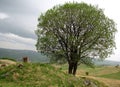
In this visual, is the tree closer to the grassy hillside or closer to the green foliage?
the green foliage

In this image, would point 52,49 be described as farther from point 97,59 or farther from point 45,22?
point 97,59

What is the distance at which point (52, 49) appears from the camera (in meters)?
56.1

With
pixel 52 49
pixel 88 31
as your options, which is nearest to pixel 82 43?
pixel 88 31

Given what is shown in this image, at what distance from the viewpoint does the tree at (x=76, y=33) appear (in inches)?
2154

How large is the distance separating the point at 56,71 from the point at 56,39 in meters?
23.3

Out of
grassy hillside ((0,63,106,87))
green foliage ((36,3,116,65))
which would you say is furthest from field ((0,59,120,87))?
green foliage ((36,3,116,65))

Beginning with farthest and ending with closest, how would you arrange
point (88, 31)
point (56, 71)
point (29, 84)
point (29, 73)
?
point (88, 31)
point (56, 71)
point (29, 73)
point (29, 84)

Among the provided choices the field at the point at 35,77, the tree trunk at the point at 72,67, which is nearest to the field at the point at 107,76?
the tree trunk at the point at 72,67

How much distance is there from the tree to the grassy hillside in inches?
876

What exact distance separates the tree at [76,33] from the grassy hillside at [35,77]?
22.2m

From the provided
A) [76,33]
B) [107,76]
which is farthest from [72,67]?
[107,76]

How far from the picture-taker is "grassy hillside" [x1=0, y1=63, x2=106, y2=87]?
91.2ft

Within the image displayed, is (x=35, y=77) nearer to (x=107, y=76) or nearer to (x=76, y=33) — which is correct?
(x=76, y=33)

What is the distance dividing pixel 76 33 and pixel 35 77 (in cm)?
2756
